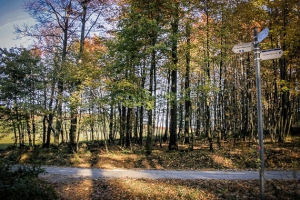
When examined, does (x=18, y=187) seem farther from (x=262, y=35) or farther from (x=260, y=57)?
(x=262, y=35)

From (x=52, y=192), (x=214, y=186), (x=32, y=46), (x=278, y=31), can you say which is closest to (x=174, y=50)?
(x=278, y=31)

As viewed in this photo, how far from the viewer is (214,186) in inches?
241

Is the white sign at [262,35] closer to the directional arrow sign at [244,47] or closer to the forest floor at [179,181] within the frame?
the directional arrow sign at [244,47]

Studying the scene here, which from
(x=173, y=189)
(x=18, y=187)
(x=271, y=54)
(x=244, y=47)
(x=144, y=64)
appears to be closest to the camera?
(x=18, y=187)

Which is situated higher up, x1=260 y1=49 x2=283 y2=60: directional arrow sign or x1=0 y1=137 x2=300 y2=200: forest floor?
x1=260 y1=49 x2=283 y2=60: directional arrow sign

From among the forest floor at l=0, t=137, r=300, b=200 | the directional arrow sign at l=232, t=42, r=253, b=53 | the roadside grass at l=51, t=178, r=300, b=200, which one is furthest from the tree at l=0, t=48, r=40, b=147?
the directional arrow sign at l=232, t=42, r=253, b=53

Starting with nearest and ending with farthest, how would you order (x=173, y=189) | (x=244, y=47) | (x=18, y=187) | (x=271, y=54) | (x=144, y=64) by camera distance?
(x=18, y=187) < (x=271, y=54) < (x=244, y=47) < (x=173, y=189) < (x=144, y=64)

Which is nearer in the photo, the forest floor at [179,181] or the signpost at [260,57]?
the signpost at [260,57]

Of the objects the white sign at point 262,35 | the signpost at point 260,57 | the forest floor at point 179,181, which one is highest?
the white sign at point 262,35

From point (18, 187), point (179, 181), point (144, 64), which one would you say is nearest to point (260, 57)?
point (179, 181)

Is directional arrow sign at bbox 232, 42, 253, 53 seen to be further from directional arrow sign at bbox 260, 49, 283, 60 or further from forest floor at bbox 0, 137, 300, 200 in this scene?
forest floor at bbox 0, 137, 300, 200

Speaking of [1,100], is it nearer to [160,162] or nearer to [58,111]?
[58,111]

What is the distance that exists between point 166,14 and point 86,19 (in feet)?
26.1

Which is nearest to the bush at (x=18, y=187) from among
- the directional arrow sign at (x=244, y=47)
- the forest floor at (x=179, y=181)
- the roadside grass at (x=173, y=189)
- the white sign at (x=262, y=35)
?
the forest floor at (x=179, y=181)
